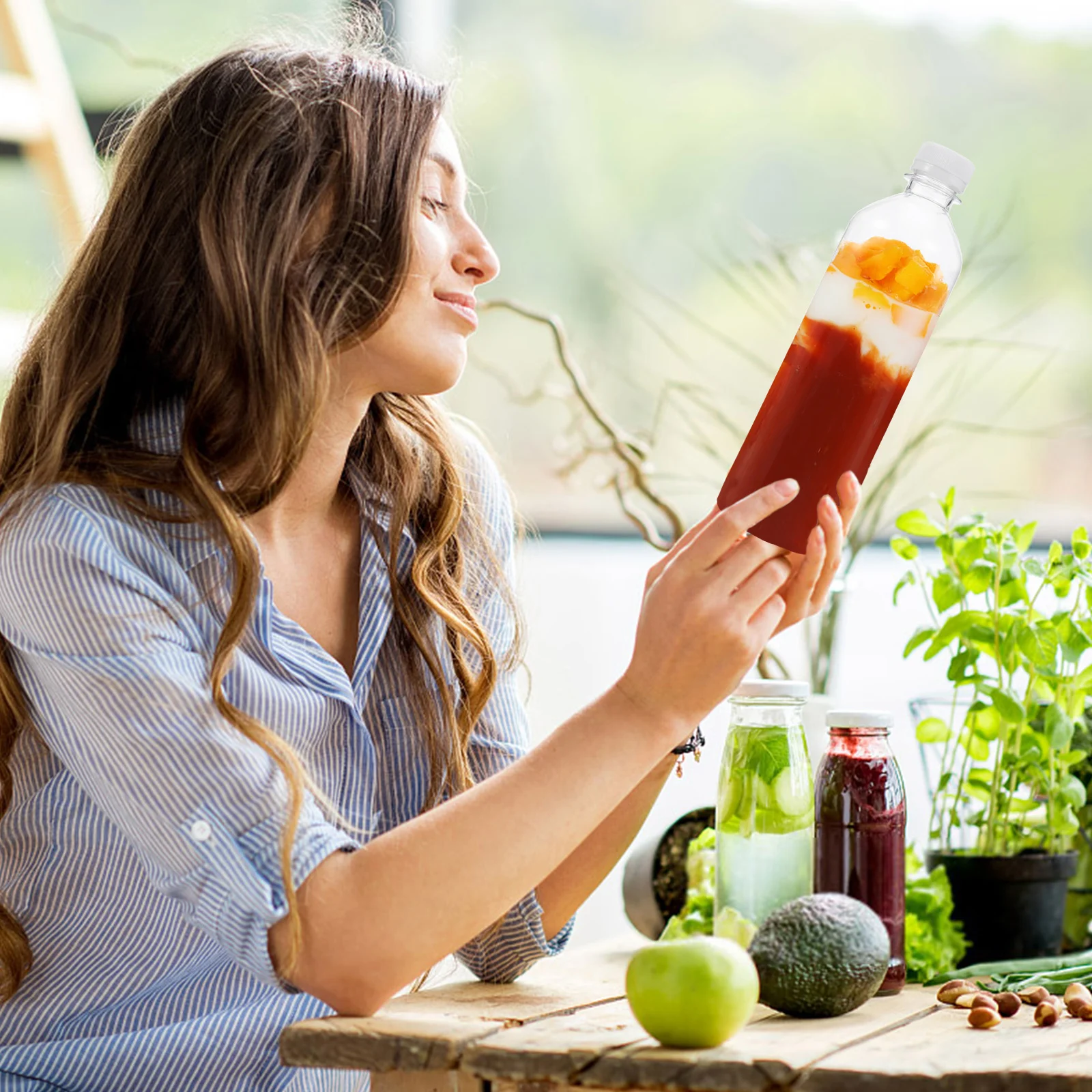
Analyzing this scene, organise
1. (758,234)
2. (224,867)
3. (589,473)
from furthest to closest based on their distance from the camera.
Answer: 1. (589,473)
2. (758,234)
3. (224,867)

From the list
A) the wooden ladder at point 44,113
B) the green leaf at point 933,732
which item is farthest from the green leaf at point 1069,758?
the wooden ladder at point 44,113

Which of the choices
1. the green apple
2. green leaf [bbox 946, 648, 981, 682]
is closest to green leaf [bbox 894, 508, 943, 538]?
green leaf [bbox 946, 648, 981, 682]

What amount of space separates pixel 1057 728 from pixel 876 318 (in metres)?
0.50

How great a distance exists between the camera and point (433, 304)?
1185 mm

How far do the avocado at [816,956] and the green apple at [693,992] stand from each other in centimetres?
9

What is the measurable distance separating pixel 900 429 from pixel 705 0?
2.56 feet

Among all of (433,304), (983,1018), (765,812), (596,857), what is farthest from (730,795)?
(433,304)

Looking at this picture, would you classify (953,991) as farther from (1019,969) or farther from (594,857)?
(594,857)

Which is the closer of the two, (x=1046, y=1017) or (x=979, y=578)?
(x=1046, y=1017)

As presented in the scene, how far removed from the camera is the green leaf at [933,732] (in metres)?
1.40

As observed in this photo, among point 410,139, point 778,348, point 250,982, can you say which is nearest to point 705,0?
point 778,348

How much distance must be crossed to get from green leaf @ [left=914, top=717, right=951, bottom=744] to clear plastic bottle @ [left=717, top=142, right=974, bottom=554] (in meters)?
0.44

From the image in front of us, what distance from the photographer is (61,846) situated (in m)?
1.15

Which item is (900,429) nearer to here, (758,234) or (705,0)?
(758,234)
